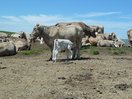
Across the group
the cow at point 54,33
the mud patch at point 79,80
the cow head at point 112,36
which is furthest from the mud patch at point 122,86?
the cow head at point 112,36

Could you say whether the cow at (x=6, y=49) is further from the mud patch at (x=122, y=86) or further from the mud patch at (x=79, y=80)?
the mud patch at (x=122, y=86)

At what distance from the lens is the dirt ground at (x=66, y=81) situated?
12447mm

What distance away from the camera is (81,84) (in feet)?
46.3

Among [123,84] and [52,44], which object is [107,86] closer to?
[123,84]

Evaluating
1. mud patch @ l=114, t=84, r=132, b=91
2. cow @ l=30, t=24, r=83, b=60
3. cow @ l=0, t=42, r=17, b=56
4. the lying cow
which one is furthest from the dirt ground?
cow @ l=0, t=42, r=17, b=56

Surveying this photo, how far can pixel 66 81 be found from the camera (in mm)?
14547

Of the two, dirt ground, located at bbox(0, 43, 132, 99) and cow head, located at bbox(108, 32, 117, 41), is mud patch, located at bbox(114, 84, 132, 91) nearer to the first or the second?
dirt ground, located at bbox(0, 43, 132, 99)

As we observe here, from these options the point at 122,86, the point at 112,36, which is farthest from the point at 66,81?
the point at 112,36

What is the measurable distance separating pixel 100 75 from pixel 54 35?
692cm

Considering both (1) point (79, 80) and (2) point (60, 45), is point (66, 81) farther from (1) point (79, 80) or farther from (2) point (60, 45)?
(2) point (60, 45)

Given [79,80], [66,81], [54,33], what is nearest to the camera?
[66,81]

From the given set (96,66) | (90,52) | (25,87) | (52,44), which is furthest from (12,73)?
(90,52)

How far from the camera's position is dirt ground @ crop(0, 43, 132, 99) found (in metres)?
12.4

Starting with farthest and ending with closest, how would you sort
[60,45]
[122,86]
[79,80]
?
1. [60,45]
2. [79,80]
3. [122,86]
